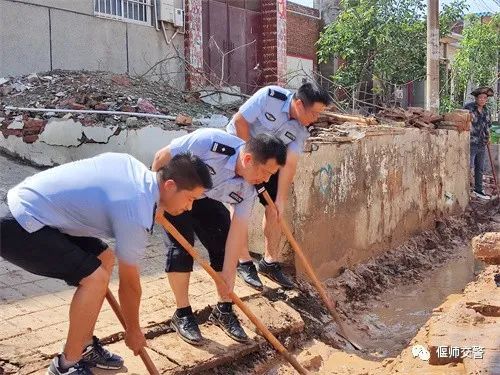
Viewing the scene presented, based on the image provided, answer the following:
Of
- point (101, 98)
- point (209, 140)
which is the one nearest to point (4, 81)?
point (101, 98)

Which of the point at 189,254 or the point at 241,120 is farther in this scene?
the point at 241,120

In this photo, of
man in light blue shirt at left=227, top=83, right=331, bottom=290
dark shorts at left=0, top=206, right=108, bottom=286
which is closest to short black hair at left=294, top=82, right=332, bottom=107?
man in light blue shirt at left=227, top=83, right=331, bottom=290

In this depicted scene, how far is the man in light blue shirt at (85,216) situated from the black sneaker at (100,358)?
0.95 feet

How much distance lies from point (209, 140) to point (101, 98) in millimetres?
4200

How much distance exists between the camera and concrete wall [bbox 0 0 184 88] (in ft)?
27.2

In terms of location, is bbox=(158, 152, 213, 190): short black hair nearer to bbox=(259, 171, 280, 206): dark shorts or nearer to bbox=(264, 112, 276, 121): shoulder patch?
bbox=(264, 112, 276, 121): shoulder patch

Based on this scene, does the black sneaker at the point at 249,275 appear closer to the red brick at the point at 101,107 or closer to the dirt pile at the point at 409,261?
the dirt pile at the point at 409,261

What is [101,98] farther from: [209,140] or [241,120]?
[209,140]

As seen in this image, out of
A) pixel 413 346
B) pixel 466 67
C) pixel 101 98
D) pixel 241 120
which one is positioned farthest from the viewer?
pixel 466 67

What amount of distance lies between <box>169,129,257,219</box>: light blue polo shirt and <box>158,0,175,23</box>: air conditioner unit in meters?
6.59

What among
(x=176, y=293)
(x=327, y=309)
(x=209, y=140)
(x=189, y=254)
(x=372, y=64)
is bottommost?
(x=327, y=309)

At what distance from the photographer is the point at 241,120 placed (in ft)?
16.5

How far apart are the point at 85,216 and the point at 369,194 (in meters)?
4.65

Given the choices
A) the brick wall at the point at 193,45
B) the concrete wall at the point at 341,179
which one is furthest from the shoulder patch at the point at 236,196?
the brick wall at the point at 193,45
